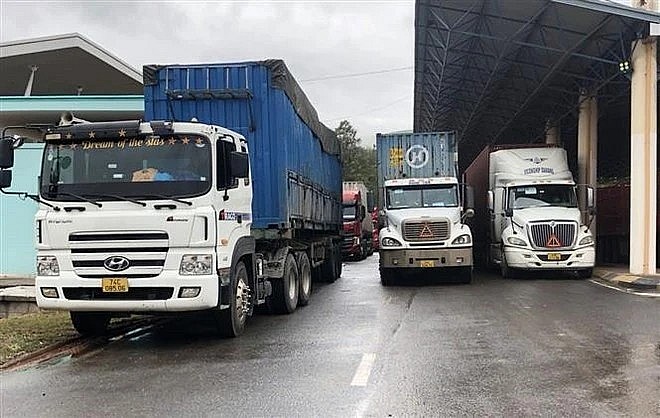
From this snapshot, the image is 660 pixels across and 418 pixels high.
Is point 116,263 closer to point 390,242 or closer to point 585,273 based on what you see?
point 390,242

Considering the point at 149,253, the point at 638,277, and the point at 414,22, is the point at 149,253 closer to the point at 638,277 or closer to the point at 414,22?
the point at 638,277

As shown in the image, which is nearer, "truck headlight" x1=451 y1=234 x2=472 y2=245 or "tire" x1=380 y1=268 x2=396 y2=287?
"truck headlight" x1=451 y1=234 x2=472 y2=245

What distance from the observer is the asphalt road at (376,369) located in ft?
21.0

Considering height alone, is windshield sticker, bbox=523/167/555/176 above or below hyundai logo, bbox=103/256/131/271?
above

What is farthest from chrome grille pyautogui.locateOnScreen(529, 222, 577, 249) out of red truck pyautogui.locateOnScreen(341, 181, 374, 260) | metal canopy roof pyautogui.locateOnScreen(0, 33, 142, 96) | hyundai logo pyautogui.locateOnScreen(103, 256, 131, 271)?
metal canopy roof pyautogui.locateOnScreen(0, 33, 142, 96)

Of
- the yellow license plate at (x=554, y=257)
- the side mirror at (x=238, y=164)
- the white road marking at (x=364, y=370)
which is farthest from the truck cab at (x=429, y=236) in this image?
the white road marking at (x=364, y=370)

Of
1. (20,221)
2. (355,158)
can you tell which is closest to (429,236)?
(20,221)

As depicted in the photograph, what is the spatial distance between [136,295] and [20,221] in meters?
14.2

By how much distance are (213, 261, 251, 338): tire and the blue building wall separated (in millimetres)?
13051

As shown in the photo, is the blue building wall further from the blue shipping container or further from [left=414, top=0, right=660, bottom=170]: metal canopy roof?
[left=414, top=0, right=660, bottom=170]: metal canopy roof

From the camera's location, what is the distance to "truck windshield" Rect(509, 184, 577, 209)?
1916 centimetres

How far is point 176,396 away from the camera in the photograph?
6785 millimetres

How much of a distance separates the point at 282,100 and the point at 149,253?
3.92m

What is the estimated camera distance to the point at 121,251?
8.79 metres
